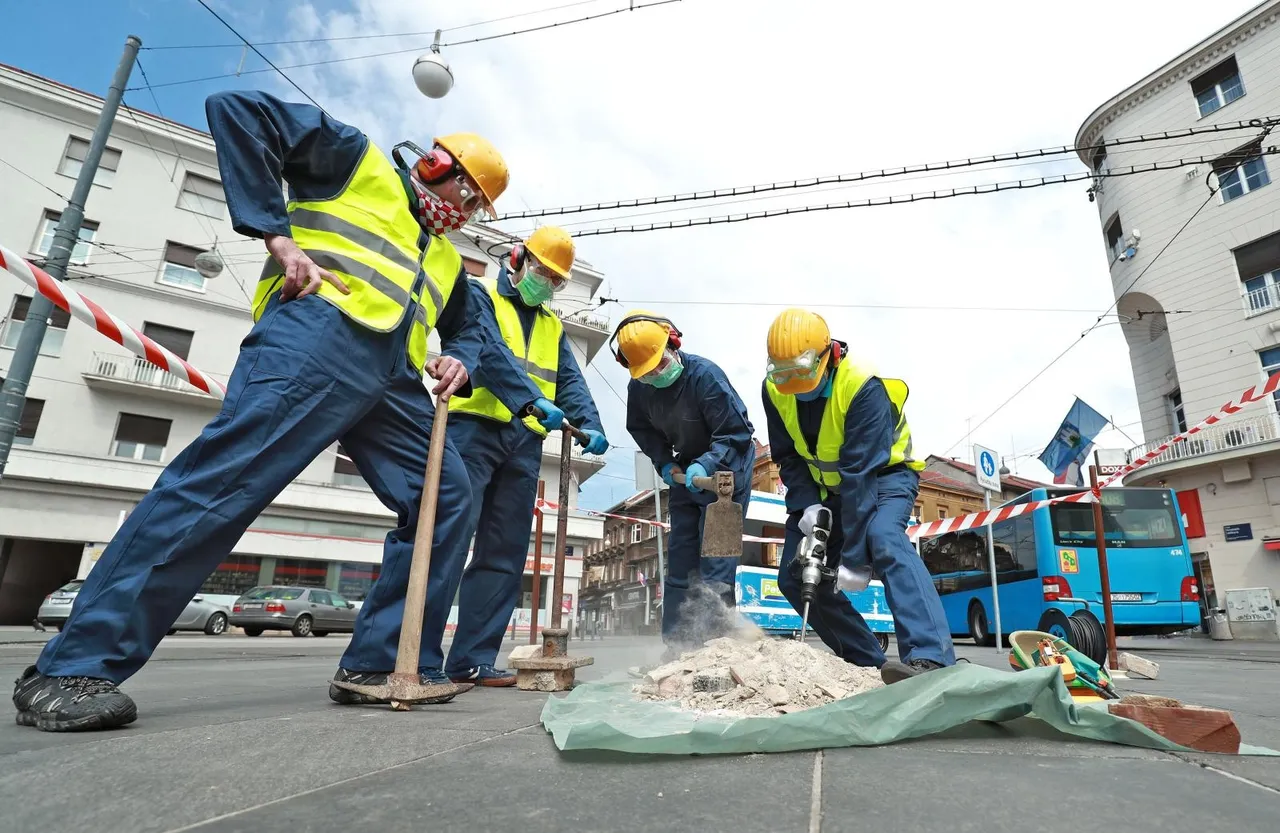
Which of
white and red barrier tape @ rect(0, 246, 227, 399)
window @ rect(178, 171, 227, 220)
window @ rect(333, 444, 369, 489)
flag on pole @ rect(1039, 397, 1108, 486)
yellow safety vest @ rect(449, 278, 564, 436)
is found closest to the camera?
yellow safety vest @ rect(449, 278, 564, 436)

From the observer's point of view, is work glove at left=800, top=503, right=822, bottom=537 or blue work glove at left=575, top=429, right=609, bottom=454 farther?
blue work glove at left=575, top=429, right=609, bottom=454

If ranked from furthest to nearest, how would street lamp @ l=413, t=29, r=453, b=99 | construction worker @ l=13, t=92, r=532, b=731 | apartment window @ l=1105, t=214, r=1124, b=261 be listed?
apartment window @ l=1105, t=214, r=1124, b=261 < street lamp @ l=413, t=29, r=453, b=99 < construction worker @ l=13, t=92, r=532, b=731

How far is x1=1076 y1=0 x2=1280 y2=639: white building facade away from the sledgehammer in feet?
66.3

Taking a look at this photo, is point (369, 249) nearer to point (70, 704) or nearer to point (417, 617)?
point (417, 617)

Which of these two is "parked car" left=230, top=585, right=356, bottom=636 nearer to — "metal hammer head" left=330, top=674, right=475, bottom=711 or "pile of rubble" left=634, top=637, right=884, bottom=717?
"metal hammer head" left=330, top=674, right=475, bottom=711

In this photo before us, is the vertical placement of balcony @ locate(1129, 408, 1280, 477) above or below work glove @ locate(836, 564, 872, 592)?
above

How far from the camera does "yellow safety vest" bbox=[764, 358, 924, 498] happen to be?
325cm

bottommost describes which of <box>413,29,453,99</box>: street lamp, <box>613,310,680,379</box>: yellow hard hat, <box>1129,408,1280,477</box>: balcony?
<box>613,310,680,379</box>: yellow hard hat

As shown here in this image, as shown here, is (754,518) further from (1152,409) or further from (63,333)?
(63,333)

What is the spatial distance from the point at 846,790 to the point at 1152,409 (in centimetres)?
2790

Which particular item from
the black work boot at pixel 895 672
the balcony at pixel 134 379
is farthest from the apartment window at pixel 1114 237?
the balcony at pixel 134 379

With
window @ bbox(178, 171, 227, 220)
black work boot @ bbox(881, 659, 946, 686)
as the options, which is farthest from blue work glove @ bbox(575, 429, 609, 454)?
window @ bbox(178, 171, 227, 220)

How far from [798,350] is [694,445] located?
1172mm

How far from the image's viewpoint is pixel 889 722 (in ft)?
5.23
